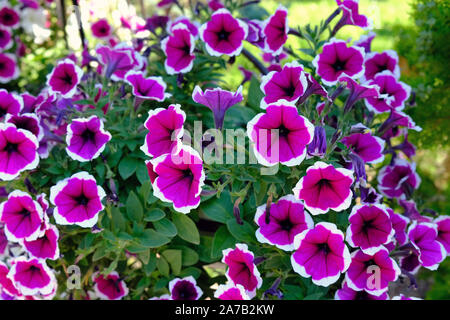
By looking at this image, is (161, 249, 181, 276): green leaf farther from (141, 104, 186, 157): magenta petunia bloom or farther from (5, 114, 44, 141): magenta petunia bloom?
(5, 114, 44, 141): magenta petunia bloom

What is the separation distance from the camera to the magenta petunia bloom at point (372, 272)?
1.01m

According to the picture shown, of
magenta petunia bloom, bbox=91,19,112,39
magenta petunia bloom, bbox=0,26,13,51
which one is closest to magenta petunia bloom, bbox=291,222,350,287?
magenta petunia bloom, bbox=91,19,112,39

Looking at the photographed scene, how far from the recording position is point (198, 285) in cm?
126

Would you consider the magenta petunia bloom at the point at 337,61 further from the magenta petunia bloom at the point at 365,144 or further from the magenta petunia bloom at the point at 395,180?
the magenta petunia bloom at the point at 395,180

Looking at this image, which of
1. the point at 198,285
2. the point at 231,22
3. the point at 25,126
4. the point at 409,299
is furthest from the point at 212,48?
the point at 409,299

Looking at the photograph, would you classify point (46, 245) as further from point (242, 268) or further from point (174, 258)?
point (242, 268)

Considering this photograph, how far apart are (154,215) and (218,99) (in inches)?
11.7

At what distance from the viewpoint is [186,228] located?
111 cm

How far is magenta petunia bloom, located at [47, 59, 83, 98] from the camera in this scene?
1.17 meters

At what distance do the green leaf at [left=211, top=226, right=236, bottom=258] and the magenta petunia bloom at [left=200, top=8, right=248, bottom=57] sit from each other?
407 mm

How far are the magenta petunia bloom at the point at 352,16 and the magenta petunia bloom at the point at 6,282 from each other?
1011 millimetres

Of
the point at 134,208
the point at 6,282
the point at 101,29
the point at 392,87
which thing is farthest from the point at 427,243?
the point at 101,29

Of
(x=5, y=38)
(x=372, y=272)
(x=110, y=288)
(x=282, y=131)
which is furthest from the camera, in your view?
(x=5, y=38)

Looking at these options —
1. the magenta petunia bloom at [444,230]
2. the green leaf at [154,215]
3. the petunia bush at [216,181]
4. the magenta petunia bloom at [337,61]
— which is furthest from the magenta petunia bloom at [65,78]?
the magenta petunia bloom at [444,230]
